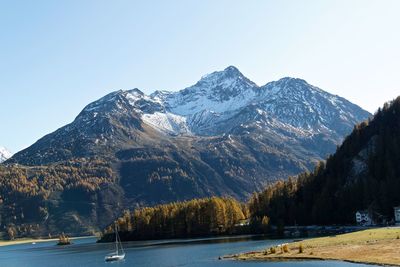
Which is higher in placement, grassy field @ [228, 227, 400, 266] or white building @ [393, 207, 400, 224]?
white building @ [393, 207, 400, 224]

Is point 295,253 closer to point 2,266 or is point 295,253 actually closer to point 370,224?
point 370,224

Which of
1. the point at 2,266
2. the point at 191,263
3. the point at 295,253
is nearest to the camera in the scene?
the point at 295,253

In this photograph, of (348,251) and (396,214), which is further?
(396,214)

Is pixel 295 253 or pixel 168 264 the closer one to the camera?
pixel 295 253

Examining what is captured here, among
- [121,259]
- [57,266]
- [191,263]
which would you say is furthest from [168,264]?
[57,266]

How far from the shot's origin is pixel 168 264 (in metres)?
132

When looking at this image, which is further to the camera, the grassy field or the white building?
the white building

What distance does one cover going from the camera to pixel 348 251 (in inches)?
4321

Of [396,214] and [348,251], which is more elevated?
[396,214]

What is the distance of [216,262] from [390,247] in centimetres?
3769

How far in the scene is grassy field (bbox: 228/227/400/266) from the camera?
9538 centimetres

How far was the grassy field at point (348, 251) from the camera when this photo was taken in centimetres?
9538

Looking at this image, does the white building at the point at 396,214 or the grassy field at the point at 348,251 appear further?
the white building at the point at 396,214

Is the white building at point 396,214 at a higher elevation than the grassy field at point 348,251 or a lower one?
higher
